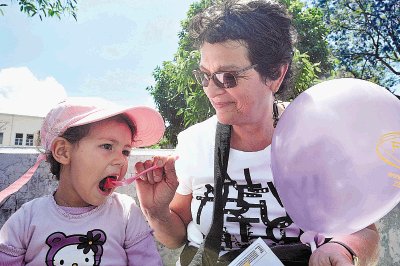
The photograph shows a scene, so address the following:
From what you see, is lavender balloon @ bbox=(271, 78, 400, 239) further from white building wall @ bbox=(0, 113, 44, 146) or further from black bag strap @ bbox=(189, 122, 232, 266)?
white building wall @ bbox=(0, 113, 44, 146)

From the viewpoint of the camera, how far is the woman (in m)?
1.97

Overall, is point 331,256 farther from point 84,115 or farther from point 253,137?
point 84,115

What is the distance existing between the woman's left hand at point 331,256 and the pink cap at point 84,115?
1128 millimetres

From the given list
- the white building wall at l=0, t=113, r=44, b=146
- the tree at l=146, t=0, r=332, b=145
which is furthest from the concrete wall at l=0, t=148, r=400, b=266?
the white building wall at l=0, t=113, r=44, b=146

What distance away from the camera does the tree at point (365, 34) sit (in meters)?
16.5

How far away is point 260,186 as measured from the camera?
2.03 metres

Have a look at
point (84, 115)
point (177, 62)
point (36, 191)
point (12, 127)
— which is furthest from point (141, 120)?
point (12, 127)

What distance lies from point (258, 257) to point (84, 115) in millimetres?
1112

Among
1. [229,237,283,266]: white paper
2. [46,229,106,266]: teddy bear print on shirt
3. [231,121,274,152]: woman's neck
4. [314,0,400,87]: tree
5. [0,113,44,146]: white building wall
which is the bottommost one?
[0,113,44,146]: white building wall

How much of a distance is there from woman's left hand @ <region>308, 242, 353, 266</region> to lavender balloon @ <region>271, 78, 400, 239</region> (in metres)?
0.06

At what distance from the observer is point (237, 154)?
211cm

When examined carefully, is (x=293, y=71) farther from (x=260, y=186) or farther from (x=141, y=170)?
(x=141, y=170)

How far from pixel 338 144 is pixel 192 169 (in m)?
0.91

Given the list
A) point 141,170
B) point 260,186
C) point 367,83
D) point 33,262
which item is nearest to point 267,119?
point 260,186
